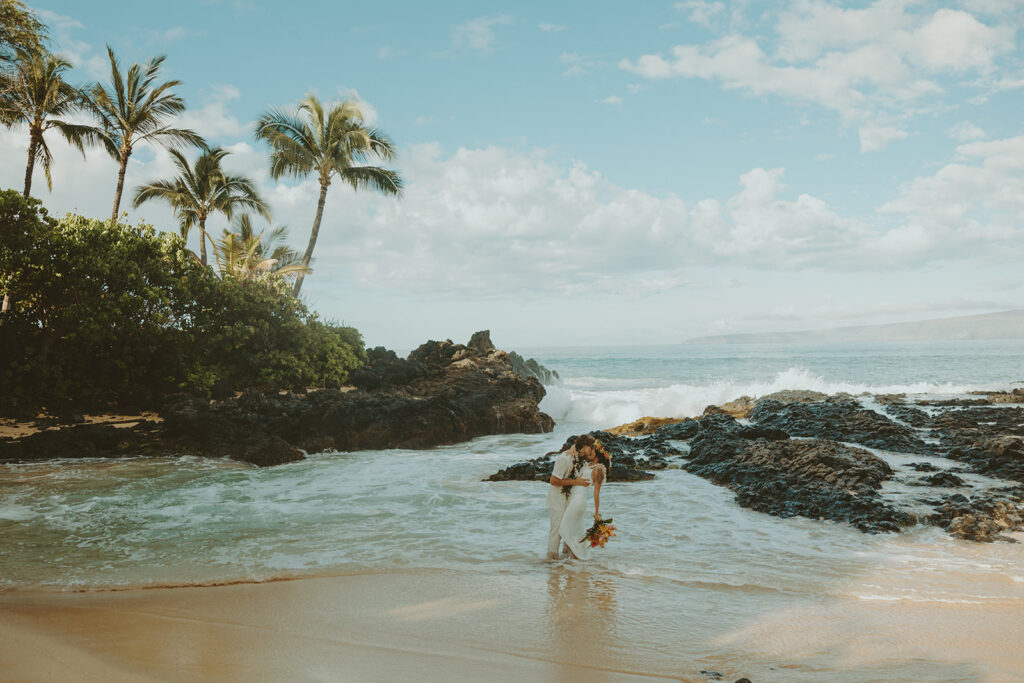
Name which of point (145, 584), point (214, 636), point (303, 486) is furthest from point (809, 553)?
point (303, 486)

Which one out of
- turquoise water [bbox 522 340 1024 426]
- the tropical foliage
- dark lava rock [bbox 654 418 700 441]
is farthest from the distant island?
the tropical foliage

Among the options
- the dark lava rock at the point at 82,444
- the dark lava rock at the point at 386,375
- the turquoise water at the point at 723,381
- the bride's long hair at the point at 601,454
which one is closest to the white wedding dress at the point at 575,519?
the bride's long hair at the point at 601,454

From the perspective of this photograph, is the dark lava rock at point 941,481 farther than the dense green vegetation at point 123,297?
No

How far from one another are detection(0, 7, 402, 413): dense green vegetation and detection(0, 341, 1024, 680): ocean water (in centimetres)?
525

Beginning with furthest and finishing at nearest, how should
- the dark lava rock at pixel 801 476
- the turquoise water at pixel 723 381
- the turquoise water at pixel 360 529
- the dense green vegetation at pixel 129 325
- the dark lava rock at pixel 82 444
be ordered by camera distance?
the turquoise water at pixel 723 381
the dense green vegetation at pixel 129 325
the dark lava rock at pixel 82 444
the dark lava rock at pixel 801 476
the turquoise water at pixel 360 529

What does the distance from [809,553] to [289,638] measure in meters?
5.76

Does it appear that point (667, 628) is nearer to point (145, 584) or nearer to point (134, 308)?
point (145, 584)

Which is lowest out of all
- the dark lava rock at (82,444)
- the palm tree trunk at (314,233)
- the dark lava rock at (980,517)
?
the dark lava rock at (980,517)

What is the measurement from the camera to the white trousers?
669 centimetres

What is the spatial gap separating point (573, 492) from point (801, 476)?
5.41 m

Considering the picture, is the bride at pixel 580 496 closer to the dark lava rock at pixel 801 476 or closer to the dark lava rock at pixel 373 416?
the dark lava rock at pixel 801 476

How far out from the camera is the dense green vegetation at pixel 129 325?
15281 millimetres

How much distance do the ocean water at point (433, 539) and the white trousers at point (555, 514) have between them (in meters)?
0.19

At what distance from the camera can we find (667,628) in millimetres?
4977
